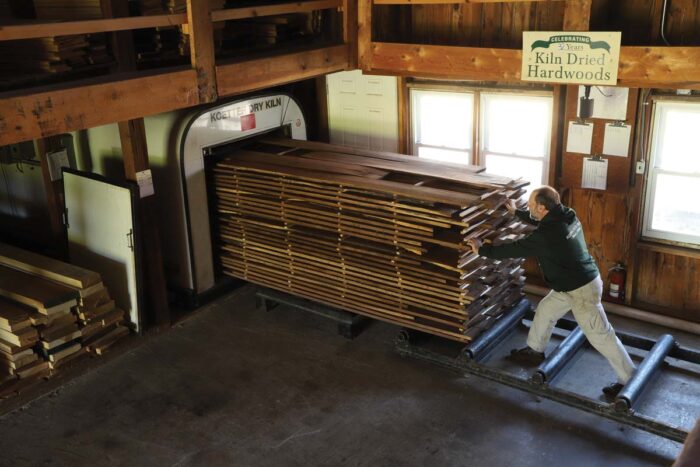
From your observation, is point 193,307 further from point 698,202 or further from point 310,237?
point 698,202

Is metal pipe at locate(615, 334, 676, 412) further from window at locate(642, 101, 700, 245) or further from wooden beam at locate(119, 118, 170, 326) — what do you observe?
wooden beam at locate(119, 118, 170, 326)

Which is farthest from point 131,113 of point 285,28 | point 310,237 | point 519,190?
point 519,190

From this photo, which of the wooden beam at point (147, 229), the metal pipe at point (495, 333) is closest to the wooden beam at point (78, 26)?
the wooden beam at point (147, 229)

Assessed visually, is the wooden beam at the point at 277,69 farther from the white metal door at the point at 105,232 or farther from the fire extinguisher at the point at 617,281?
the fire extinguisher at the point at 617,281

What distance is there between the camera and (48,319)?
686 cm

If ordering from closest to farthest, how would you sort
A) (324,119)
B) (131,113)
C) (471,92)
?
(131,113)
(471,92)
(324,119)

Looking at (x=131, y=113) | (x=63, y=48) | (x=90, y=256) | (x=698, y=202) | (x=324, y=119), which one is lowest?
(x=90, y=256)

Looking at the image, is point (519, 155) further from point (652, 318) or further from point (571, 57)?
point (652, 318)

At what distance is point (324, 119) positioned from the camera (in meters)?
9.86

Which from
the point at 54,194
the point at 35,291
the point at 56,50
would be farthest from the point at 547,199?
the point at 54,194

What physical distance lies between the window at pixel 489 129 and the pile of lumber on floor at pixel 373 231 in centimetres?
102

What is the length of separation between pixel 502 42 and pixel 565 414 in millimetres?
4130

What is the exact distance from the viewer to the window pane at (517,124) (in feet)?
26.0

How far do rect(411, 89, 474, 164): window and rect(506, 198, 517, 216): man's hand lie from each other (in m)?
1.75
